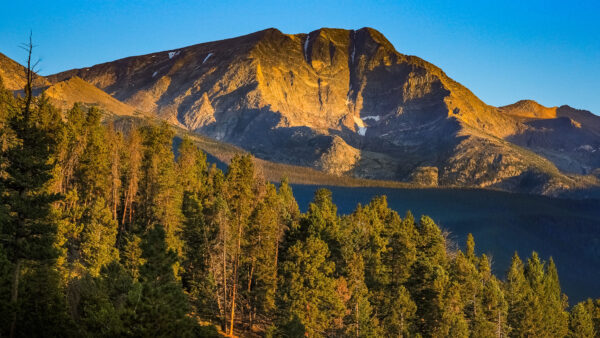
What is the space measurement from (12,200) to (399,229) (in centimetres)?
4350

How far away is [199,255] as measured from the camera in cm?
5319

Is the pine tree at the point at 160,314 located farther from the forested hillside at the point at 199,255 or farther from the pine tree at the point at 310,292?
the pine tree at the point at 310,292

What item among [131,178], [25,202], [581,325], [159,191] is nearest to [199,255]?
[159,191]

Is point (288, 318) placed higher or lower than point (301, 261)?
lower

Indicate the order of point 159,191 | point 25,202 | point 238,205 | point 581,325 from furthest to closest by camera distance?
point 581,325
point 159,191
point 238,205
point 25,202

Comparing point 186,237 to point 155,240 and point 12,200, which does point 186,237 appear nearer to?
point 155,240

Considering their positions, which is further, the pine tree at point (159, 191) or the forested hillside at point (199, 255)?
the pine tree at point (159, 191)

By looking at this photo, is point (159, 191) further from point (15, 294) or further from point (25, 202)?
point (15, 294)

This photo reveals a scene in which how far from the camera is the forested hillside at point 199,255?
26.9 metres

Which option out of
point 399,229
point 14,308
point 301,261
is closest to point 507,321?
point 399,229

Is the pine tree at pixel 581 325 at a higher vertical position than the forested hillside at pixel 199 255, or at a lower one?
lower

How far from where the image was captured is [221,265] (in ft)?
159

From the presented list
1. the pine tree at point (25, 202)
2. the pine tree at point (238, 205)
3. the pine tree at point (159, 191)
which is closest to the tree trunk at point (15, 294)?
the pine tree at point (25, 202)

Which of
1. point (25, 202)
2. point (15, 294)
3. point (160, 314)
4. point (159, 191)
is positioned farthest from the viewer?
point (159, 191)
